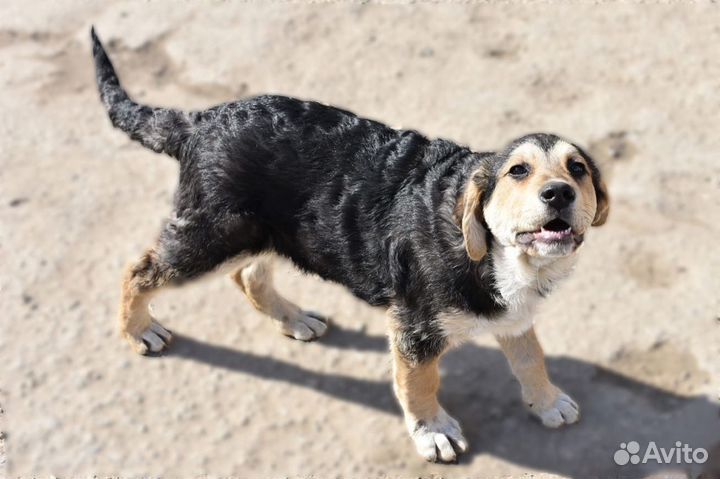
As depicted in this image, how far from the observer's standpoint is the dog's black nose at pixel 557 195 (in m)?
4.43

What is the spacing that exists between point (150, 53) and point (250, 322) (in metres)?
3.62

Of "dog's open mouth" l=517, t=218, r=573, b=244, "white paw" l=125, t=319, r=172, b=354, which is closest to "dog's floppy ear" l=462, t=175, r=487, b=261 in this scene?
"dog's open mouth" l=517, t=218, r=573, b=244

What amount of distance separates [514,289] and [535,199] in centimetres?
66

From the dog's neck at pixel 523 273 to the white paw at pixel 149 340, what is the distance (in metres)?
2.72

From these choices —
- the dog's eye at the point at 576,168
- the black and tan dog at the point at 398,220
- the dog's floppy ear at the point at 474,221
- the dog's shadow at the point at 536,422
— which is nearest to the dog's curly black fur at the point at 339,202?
the black and tan dog at the point at 398,220

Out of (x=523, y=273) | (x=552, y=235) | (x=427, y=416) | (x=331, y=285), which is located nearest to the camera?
(x=552, y=235)

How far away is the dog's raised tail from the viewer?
5.74m

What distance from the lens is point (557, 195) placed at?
4.43 meters

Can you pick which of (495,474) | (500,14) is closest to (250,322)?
(495,474)

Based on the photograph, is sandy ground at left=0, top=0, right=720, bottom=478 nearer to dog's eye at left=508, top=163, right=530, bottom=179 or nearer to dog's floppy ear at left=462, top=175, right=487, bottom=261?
dog's floppy ear at left=462, top=175, right=487, bottom=261

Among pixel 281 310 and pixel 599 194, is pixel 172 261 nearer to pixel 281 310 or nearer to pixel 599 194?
pixel 281 310

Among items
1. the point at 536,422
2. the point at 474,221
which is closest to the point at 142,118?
the point at 474,221

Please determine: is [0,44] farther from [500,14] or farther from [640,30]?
[640,30]

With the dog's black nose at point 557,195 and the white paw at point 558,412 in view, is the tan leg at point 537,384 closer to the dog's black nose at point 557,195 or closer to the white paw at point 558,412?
the white paw at point 558,412
